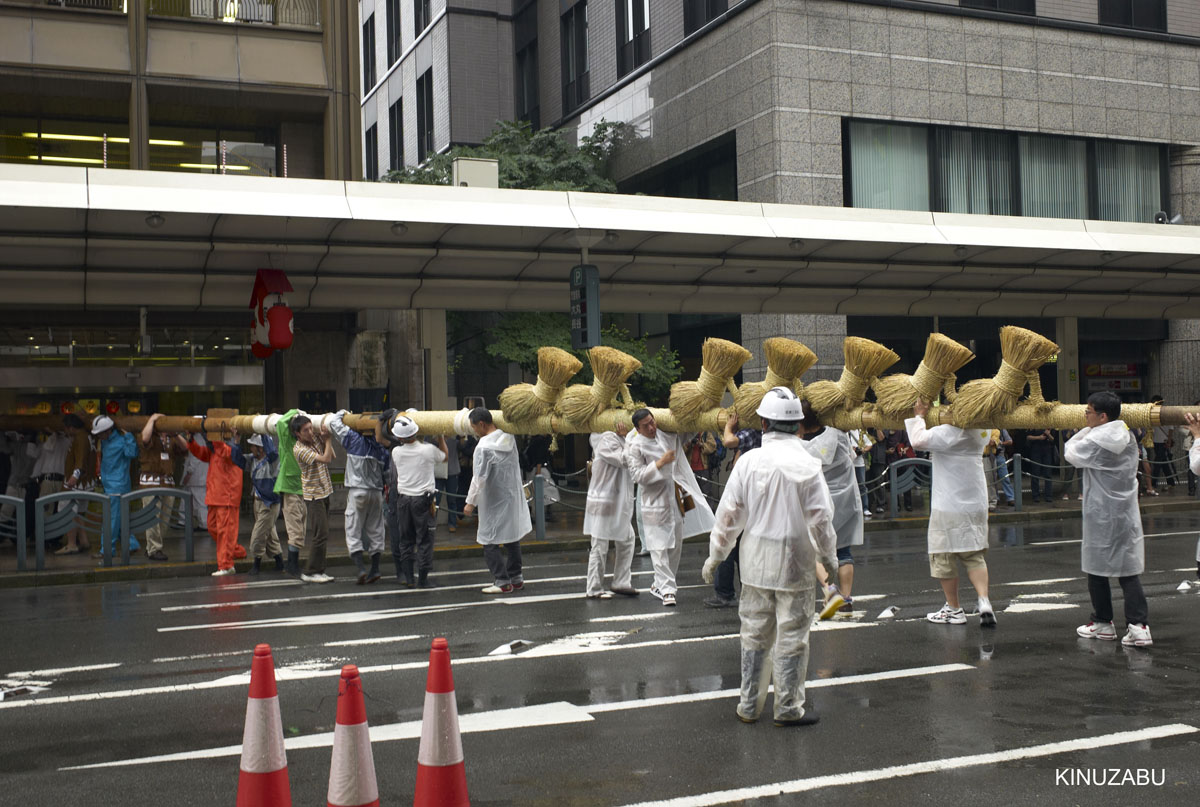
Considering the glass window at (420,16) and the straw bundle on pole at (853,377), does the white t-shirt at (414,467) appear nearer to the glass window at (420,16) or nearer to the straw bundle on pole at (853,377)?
the straw bundle on pole at (853,377)

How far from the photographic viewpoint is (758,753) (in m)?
5.82

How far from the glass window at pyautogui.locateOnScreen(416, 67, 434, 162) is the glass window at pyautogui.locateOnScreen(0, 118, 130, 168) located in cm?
1591

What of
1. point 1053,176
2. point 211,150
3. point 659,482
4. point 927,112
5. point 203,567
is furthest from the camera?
point 1053,176

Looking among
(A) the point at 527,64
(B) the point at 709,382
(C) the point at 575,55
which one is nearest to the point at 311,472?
(B) the point at 709,382

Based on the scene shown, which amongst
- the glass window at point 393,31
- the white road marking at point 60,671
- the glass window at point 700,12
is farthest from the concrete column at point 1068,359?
the glass window at point 393,31

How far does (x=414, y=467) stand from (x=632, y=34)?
18.4 m

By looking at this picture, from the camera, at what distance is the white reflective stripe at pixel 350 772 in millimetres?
4391

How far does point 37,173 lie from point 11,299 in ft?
9.38

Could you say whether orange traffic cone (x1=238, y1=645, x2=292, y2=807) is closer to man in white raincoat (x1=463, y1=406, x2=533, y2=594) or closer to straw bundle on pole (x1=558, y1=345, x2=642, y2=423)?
straw bundle on pole (x1=558, y1=345, x2=642, y2=423)

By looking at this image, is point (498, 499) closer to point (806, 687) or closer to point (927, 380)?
point (806, 687)

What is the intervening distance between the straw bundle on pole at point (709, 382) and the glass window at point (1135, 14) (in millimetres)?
22137

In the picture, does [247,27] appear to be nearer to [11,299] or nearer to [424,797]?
[11,299]

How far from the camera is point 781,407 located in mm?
6516

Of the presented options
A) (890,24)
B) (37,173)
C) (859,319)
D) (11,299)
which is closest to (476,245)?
(37,173)
